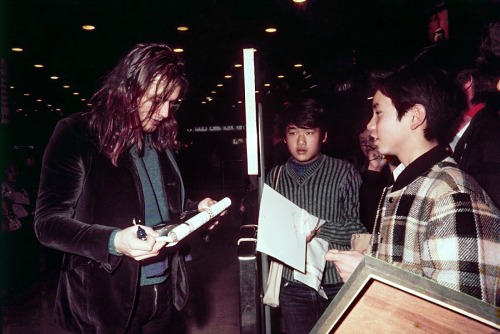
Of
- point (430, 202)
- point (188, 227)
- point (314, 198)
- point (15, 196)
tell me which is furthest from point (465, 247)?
point (15, 196)

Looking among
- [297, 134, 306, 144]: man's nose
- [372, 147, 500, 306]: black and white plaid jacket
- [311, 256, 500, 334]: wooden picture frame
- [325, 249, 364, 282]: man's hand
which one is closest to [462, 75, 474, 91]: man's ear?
[297, 134, 306, 144]: man's nose

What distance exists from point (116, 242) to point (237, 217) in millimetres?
8880

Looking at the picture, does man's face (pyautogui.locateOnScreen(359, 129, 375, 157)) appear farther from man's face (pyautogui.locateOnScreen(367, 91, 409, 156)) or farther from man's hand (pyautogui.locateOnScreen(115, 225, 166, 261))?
man's hand (pyautogui.locateOnScreen(115, 225, 166, 261))

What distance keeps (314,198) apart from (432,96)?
1207 mm

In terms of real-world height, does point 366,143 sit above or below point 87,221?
above

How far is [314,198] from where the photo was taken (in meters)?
2.61

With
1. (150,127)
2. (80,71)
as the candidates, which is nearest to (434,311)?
(150,127)

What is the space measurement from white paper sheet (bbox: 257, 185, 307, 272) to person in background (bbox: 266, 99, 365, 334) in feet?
0.61

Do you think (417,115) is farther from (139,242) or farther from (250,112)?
(139,242)

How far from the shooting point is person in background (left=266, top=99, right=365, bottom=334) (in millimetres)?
2469

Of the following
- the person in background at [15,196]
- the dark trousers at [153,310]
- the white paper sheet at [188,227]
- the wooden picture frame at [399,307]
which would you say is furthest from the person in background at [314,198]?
the person in background at [15,196]

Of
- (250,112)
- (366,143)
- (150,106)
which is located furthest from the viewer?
(366,143)

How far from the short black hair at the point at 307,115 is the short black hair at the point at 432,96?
119cm

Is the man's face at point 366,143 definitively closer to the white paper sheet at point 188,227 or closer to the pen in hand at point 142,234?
the white paper sheet at point 188,227
